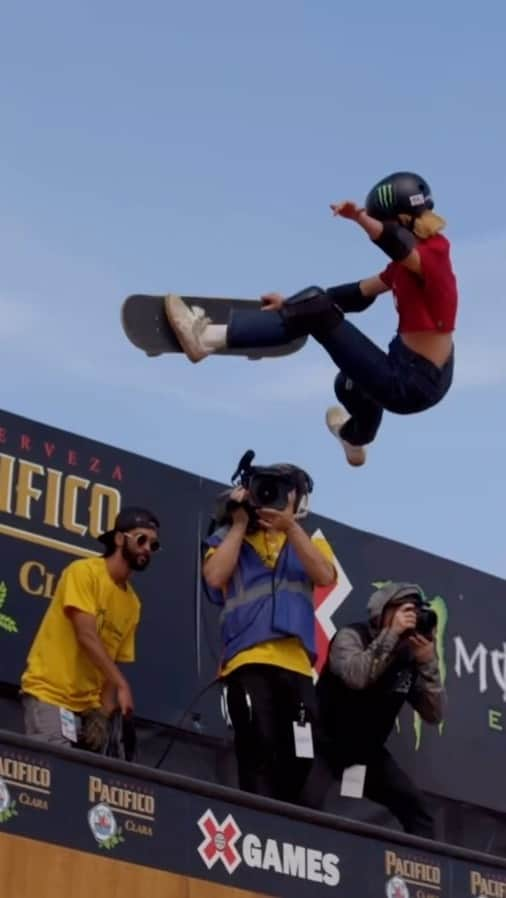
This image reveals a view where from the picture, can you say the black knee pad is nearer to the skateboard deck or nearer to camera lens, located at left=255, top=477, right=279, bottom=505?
the skateboard deck

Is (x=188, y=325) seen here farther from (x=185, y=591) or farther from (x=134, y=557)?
(x=185, y=591)

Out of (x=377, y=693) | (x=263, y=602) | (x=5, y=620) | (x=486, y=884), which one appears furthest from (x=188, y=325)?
(x=486, y=884)

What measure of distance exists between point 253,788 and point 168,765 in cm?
205

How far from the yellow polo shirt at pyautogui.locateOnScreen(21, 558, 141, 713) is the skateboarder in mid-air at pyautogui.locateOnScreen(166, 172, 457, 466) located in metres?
1.36

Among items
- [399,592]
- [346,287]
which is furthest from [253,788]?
[346,287]

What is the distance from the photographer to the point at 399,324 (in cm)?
1371

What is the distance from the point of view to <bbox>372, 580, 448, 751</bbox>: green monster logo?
16.8 m

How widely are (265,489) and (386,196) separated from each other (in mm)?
1848

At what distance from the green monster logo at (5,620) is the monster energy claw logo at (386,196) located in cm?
333

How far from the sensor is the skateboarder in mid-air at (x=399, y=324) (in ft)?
44.0

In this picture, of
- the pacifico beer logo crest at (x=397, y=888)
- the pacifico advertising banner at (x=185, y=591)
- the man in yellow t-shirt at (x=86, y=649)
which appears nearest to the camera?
the pacifico beer logo crest at (x=397, y=888)

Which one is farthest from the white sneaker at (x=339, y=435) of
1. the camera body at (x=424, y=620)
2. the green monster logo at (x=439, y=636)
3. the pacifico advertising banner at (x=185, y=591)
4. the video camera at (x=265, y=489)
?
the green monster logo at (x=439, y=636)

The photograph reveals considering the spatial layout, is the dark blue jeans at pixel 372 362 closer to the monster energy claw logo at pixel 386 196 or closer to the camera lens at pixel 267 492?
the monster energy claw logo at pixel 386 196

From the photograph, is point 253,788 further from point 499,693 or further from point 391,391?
point 499,693
